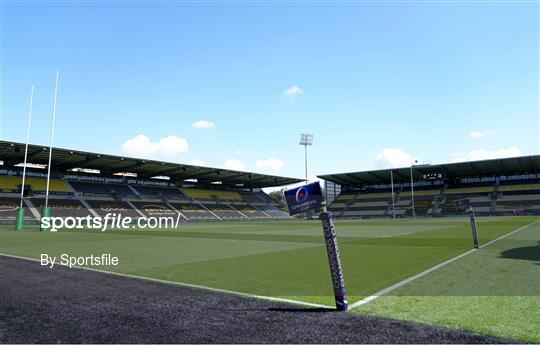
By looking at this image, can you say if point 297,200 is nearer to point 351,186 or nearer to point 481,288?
point 481,288

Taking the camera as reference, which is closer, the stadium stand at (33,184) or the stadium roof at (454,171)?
the stadium stand at (33,184)

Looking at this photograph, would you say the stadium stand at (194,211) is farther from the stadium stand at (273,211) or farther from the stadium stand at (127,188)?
the stadium stand at (273,211)

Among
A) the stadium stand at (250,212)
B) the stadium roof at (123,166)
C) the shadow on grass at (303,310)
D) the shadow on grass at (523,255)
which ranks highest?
the stadium roof at (123,166)

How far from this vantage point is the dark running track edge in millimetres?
4833

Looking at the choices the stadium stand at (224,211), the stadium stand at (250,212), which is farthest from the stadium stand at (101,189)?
the stadium stand at (250,212)

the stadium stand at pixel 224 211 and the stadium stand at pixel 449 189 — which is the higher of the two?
the stadium stand at pixel 449 189

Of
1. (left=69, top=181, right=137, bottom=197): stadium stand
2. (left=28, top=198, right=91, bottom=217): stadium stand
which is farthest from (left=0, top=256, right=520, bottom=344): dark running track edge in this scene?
(left=69, top=181, right=137, bottom=197): stadium stand

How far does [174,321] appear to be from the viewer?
554 centimetres

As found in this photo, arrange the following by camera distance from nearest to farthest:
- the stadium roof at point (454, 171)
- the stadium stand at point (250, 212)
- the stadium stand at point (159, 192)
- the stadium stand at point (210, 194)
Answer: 1. the stadium stand at point (159, 192)
2. the stadium roof at point (454, 171)
3. the stadium stand at point (250, 212)
4. the stadium stand at point (210, 194)

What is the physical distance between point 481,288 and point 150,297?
6.70 meters

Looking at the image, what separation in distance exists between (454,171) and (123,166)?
7297cm

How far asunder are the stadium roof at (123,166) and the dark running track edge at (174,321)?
52.1 metres

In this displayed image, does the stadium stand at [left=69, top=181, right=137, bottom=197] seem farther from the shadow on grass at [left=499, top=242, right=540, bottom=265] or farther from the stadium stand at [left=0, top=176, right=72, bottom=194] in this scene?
the shadow on grass at [left=499, top=242, right=540, bottom=265]

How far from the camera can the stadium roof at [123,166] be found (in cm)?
5431
